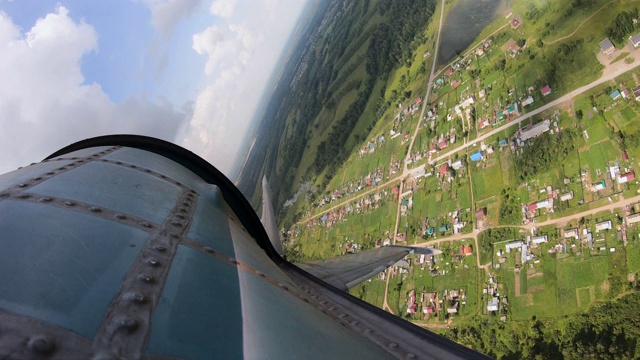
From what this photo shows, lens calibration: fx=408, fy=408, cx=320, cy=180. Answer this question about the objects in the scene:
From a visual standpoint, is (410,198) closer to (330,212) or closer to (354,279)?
(330,212)

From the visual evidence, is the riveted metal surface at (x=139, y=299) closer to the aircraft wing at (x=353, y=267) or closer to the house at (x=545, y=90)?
the aircraft wing at (x=353, y=267)

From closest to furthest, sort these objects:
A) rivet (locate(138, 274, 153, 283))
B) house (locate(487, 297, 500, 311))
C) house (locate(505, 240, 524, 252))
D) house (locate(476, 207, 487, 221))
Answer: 1. rivet (locate(138, 274, 153, 283))
2. house (locate(487, 297, 500, 311))
3. house (locate(505, 240, 524, 252))
4. house (locate(476, 207, 487, 221))

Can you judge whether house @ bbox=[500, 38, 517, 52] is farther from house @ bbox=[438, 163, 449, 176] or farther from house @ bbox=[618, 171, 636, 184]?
house @ bbox=[618, 171, 636, 184]

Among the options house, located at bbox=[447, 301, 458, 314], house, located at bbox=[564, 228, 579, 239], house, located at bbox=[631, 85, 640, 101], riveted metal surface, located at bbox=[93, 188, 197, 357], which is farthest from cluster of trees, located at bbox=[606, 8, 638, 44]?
riveted metal surface, located at bbox=[93, 188, 197, 357]

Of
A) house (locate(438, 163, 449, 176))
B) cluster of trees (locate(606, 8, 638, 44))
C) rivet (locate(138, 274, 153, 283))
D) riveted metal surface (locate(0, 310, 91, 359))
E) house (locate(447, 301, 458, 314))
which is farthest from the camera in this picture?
house (locate(438, 163, 449, 176))

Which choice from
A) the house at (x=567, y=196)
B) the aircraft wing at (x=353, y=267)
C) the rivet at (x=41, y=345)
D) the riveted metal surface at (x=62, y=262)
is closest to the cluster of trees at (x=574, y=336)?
the house at (x=567, y=196)
